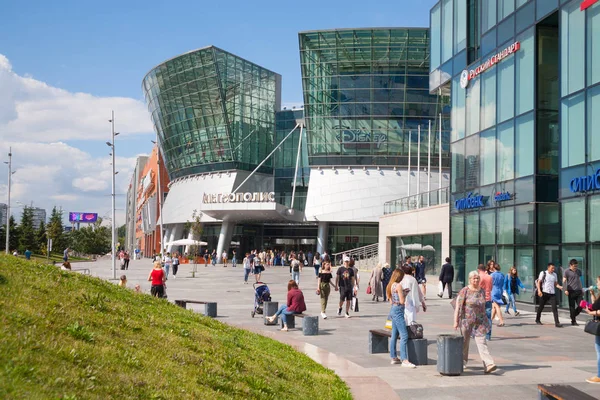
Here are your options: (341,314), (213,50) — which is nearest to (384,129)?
(213,50)

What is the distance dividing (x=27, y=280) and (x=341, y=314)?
45.9 ft

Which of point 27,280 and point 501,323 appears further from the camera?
point 501,323

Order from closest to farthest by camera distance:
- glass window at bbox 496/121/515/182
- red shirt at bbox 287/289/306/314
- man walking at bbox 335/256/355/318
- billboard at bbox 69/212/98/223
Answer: red shirt at bbox 287/289/306/314
man walking at bbox 335/256/355/318
glass window at bbox 496/121/515/182
billboard at bbox 69/212/98/223

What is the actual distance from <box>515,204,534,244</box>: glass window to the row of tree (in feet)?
238

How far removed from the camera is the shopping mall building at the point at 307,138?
65.4m

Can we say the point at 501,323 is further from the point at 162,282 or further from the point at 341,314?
the point at 162,282

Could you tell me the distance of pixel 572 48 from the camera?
858 inches

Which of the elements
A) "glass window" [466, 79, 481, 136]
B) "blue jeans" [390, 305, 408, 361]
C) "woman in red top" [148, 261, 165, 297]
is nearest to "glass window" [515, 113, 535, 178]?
"glass window" [466, 79, 481, 136]

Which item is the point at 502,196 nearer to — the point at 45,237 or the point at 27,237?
the point at 27,237

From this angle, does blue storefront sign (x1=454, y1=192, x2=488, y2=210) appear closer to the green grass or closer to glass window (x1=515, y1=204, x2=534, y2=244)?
glass window (x1=515, y1=204, x2=534, y2=244)

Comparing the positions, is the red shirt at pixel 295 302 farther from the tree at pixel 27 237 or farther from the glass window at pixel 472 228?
the tree at pixel 27 237

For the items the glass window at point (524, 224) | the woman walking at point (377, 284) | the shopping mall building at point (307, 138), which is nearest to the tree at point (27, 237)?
the shopping mall building at point (307, 138)

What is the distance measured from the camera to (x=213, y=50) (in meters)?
69.8

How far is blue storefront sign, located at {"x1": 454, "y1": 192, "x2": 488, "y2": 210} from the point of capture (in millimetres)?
27625
